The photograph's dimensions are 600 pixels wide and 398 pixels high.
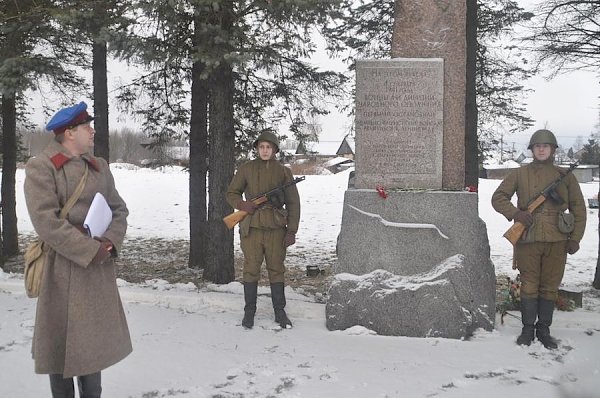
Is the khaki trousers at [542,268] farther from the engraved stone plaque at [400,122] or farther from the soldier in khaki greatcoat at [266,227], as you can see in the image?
the soldier in khaki greatcoat at [266,227]

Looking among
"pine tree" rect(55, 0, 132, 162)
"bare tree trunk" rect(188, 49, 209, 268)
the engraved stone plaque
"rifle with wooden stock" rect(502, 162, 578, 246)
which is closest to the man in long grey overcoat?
the engraved stone plaque

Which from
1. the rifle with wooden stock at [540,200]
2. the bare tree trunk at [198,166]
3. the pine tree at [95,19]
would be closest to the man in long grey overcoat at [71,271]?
the rifle with wooden stock at [540,200]

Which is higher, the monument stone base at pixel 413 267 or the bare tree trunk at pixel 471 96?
the bare tree trunk at pixel 471 96

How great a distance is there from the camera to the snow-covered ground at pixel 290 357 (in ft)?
12.3

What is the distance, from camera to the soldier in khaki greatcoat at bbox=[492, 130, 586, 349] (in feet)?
15.1

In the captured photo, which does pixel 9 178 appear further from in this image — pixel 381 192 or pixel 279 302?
pixel 381 192

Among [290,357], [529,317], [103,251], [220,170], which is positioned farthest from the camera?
[220,170]

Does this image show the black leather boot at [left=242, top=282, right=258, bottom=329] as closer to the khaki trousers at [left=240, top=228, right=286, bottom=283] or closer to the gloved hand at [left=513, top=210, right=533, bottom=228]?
the khaki trousers at [left=240, top=228, right=286, bottom=283]

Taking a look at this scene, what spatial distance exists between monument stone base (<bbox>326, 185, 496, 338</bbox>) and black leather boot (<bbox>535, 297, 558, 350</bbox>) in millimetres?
413

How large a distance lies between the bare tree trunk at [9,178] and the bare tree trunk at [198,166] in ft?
15.0

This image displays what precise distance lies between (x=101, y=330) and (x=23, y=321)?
2742 millimetres

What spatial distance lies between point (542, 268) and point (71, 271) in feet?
12.9

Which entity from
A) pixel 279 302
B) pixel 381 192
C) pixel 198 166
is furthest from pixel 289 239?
pixel 198 166

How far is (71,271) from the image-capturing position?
297cm
